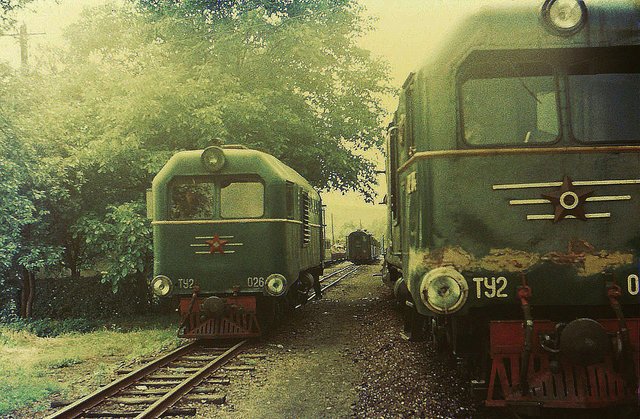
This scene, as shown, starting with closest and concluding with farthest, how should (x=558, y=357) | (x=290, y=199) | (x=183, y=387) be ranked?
(x=558, y=357) → (x=183, y=387) → (x=290, y=199)

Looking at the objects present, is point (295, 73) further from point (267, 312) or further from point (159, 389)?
point (159, 389)

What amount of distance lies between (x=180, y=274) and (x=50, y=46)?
62.2ft

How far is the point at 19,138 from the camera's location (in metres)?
12.6

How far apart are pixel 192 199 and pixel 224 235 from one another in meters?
0.80

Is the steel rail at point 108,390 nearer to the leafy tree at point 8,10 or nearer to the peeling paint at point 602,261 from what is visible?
the peeling paint at point 602,261

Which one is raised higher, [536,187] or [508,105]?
[508,105]

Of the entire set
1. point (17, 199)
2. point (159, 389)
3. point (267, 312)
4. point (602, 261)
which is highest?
point (17, 199)

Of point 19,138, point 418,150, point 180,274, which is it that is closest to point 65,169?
→ point 19,138

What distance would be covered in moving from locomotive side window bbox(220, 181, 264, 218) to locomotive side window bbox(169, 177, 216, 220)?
0.19 metres

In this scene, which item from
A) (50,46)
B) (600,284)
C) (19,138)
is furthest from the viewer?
(50,46)

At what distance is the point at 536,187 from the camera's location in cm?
427

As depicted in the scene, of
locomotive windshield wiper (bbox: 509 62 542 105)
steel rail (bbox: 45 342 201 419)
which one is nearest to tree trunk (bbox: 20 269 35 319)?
steel rail (bbox: 45 342 201 419)

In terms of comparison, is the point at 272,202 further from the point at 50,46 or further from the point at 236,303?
the point at 50,46

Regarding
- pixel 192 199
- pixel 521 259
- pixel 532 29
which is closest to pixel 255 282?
pixel 192 199
